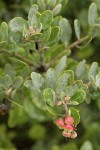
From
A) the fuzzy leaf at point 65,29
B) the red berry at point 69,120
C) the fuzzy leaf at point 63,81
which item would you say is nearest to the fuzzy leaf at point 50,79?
the fuzzy leaf at point 63,81

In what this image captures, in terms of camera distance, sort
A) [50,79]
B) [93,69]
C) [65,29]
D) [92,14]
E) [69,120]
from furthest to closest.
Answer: [65,29] < [92,14] < [93,69] < [50,79] < [69,120]

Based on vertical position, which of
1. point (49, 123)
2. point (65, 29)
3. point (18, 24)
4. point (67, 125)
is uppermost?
point (18, 24)

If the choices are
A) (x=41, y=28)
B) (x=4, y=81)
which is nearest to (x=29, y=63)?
(x=4, y=81)

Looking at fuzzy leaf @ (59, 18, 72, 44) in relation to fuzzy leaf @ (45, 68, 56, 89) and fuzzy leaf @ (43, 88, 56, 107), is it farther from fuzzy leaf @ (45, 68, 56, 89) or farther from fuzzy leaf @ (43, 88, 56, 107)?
fuzzy leaf @ (43, 88, 56, 107)

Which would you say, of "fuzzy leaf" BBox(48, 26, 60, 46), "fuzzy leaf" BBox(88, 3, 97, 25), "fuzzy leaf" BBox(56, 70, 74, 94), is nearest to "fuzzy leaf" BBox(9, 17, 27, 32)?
"fuzzy leaf" BBox(48, 26, 60, 46)

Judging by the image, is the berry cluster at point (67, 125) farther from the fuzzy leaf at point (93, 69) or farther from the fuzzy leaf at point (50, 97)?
the fuzzy leaf at point (93, 69)

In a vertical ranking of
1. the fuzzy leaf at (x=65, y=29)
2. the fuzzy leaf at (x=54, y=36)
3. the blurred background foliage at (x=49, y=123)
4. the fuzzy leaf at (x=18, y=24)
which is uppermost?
the fuzzy leaf at (x=18, y=24)

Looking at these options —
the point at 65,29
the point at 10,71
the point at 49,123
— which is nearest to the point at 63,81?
the point at 10,71

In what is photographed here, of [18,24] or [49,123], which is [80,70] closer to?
[18,24]
